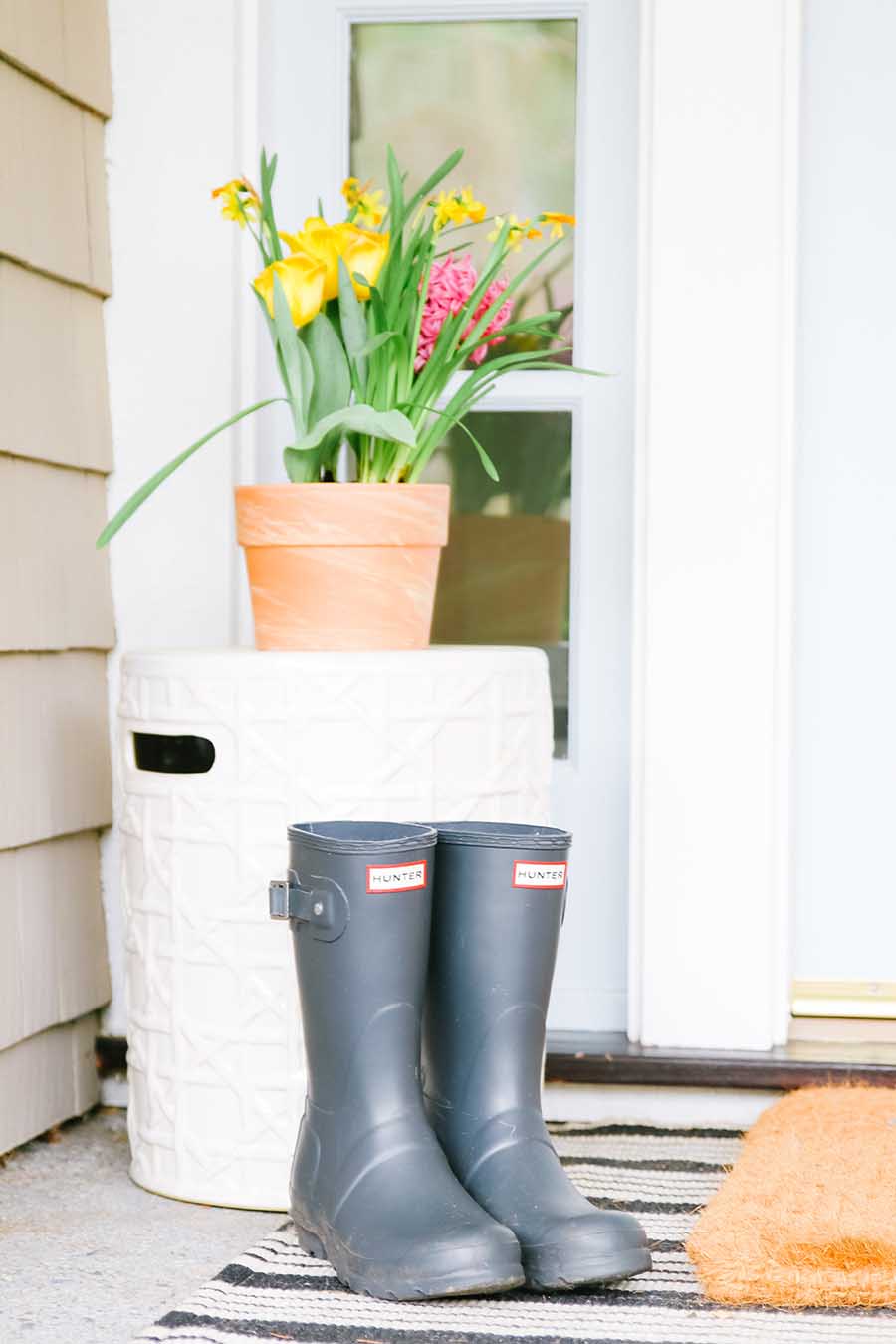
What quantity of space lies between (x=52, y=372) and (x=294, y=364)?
36 cm

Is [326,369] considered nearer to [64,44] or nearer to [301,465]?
[301,465]

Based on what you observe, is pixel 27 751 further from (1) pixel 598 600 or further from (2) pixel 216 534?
(1) pixel 598 600

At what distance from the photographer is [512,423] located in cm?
191

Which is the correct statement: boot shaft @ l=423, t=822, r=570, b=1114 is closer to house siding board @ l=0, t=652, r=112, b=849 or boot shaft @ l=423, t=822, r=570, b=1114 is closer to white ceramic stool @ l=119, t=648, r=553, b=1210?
white ceramic stool @ l=119, t=648, r=553, b=1210

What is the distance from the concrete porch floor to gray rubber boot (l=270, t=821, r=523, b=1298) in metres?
0.13

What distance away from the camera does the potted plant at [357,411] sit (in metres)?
1.46

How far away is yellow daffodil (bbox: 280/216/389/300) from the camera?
1446mm

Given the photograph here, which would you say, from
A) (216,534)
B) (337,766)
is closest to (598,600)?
(216,534)

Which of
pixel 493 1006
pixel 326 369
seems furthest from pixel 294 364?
pixel 493 1006

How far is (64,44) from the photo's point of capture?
170 cm

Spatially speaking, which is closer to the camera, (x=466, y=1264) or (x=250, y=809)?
(x=466, y=1264)

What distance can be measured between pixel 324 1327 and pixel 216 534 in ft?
3.11

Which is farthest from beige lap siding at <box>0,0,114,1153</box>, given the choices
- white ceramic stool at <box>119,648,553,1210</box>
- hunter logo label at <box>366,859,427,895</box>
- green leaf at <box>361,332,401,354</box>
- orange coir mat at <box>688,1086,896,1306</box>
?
orange coir mat at <box>688,1086,896,1306</box>

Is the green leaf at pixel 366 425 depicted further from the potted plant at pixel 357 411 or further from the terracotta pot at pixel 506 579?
the terracotta pot at pixel 506 579
